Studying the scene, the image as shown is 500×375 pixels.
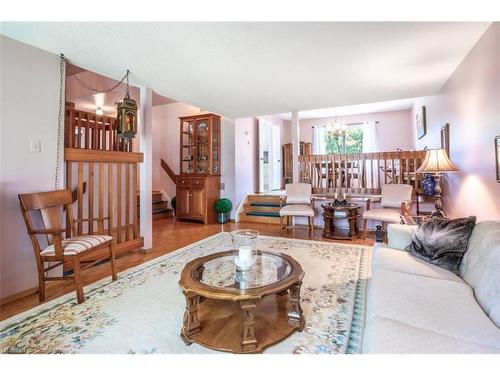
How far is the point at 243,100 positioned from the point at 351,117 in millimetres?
4983

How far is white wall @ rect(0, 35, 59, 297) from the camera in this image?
88.1 inches

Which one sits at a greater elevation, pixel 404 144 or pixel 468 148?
pixel 404 144

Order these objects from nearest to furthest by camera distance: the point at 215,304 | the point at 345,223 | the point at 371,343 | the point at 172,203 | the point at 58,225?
1. the point at 371,343
2. the point at 215,304
3. the point at 58,225
4. the point at 345,223
5. the point at 172,203

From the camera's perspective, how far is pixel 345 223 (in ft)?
15.8

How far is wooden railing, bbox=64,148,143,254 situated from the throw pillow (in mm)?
3257

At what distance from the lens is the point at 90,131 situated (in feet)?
11.3

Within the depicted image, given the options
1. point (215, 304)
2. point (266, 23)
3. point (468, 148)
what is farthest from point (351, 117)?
point (215, 304)

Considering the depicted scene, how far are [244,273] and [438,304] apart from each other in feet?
3.75

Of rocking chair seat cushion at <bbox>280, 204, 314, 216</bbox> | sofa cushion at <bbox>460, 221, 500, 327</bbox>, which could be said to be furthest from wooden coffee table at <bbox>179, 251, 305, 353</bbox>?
rocking chair seat cushion at <bbox>280, 204, 314, 216</bbox>

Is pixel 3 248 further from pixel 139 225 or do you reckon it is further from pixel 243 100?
pixel 243 100

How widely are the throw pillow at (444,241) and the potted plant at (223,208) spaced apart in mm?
3996

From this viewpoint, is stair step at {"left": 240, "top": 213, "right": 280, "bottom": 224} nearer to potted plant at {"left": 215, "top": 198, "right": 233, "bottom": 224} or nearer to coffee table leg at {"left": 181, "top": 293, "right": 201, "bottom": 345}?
potted plant at {"left": 215, "top": 198, "right": 233, "bottom": 224}

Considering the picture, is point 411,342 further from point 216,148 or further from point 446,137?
point 216,148

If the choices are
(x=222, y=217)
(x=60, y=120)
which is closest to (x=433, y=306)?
(x=60, y=120)
